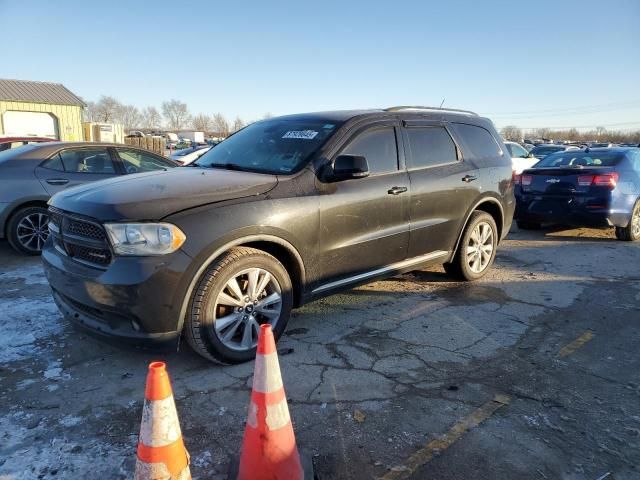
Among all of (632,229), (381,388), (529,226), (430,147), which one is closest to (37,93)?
(529,226)

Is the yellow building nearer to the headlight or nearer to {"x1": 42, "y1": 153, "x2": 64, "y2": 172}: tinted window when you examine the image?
{"x1": 42, "y1": 153, "x2": 64, "y2": 172}: tinted window

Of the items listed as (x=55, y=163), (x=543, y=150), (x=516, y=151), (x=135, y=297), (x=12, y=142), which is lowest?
(x=135, y=297)

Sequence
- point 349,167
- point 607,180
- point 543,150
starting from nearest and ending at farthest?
point 349,167, point 607,180, point 543,150

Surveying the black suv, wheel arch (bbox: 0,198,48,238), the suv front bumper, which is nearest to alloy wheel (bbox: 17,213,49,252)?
wheel arch (bbox: 0,198,48,238)

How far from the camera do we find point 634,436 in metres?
2.65

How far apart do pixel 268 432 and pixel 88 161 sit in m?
6.06

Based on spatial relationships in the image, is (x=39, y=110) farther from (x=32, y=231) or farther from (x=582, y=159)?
(x=582, y=159)

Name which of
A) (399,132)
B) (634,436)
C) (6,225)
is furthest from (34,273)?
(634,436)

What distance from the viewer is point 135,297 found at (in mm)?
2943

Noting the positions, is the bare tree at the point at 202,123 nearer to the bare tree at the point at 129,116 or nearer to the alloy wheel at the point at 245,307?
the bare tree at the point at 129,116

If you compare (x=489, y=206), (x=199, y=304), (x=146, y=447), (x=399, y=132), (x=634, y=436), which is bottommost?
(x=634, y=436)

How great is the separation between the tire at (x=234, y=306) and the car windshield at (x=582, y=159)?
22.3 feet

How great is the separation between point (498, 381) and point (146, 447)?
2.29 metres

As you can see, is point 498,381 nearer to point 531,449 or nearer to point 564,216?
point 531,449
